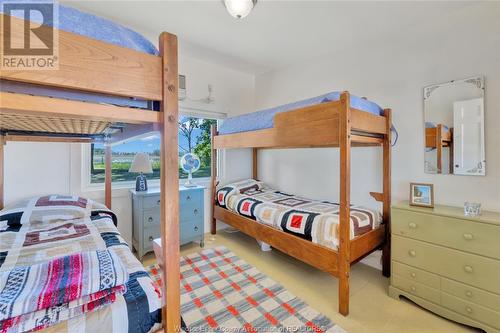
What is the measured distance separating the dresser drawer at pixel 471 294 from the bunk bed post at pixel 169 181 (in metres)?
1.89

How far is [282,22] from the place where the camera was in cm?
221

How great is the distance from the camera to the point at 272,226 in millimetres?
2350

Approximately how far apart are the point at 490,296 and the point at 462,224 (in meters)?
0.46

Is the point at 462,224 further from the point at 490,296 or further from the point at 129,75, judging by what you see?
the point at 129,75

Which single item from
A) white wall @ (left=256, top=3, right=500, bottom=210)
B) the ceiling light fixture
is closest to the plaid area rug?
white wall @ (left=256, top=3, right=500, bottom=210)

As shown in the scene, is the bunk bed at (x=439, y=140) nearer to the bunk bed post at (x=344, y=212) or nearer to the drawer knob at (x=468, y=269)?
the drawer knob at (x=468, y=269)

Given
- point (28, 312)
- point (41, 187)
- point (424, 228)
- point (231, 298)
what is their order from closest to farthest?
point (28, 312), point (424, 228), point (231, 298), point (41, 187)

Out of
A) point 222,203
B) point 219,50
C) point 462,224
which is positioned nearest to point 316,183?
point 222,203

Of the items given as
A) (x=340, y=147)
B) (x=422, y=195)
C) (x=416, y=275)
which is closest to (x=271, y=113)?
(x=340, y=147)

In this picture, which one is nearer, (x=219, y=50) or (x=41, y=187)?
(x=41, y=187)

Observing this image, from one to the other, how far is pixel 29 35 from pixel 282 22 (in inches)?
83.6

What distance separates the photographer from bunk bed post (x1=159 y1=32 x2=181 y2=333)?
82 centimetres

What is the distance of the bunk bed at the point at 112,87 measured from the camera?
0.66 metres

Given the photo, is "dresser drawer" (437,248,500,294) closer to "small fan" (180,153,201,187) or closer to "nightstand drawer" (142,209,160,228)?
"nightstand drawer" (142,209,160,228)
